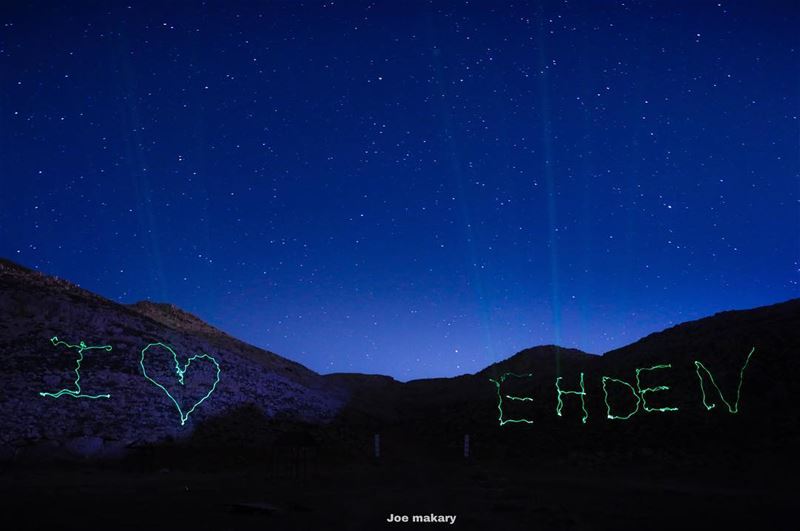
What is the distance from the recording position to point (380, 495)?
2005 cm

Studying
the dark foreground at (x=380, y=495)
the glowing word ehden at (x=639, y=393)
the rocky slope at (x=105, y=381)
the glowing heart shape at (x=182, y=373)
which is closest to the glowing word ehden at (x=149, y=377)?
the glowing heart shape at (x=182, y=373)

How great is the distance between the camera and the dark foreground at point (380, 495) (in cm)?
1485

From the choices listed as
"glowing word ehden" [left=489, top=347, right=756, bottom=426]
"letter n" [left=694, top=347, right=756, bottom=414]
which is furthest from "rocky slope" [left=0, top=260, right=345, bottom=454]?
"letter n" [left=694, top=347, right=756, bottom=414]

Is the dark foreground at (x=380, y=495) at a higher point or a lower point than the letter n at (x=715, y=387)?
lower

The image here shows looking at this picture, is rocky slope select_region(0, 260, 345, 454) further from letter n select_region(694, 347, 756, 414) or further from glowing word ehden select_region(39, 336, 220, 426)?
letter n select_region(694, 347, 756, 414)

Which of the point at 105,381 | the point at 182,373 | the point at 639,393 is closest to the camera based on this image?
the point at 105,381

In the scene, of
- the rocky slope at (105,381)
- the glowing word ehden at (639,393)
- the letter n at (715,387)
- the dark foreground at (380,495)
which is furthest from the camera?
the glowing word ehden at (639,393)

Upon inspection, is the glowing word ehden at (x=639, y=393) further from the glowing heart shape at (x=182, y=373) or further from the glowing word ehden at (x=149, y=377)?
the glowing word ehden at (x=149, y=377)

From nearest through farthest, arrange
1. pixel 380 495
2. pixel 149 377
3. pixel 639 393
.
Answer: pixel 380 495
pixel 639 393
pixel 149 377

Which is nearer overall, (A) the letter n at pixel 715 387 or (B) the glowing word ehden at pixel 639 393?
(A) the letter n at pixel 715 387

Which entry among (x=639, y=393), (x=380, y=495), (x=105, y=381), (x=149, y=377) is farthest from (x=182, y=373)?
(x=639, y=393)

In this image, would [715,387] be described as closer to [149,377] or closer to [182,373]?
[182,373]

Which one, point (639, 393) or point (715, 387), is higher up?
point (715, 387)

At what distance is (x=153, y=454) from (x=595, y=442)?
23.4 meters
